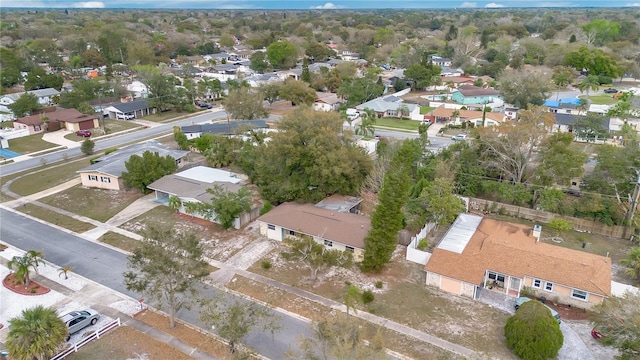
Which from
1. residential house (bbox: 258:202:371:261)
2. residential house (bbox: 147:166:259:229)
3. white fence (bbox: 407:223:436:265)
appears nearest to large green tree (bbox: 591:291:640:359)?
white fence (bbox: 407:223:436:265)

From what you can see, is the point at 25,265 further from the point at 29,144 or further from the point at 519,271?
the point at 29,144

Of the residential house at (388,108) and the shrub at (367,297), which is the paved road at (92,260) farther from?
the residential house at (388,108)

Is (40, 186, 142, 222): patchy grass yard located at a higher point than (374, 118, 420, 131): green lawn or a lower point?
lower

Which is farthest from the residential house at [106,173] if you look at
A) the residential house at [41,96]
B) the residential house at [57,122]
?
the residential house at [41,96]

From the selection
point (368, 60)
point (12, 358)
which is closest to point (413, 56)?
point (368, 60)

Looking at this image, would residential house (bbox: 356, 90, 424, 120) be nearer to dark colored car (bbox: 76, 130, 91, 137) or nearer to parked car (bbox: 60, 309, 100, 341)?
dark colored car (bbox: 76, 130, 91, 137)

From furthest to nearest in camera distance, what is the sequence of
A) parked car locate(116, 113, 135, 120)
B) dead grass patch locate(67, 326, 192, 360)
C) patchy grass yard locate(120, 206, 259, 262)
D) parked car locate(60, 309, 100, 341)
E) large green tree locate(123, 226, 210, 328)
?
parked car locate(116, 113, 135, 120) < patchy grass yard locate(120, 206, 259, 262) < parked car locate(60, 309, 100, 341) < dead grass patch locate(67, 326, 192, 360) < large green tree locate(123, 226, 210, 328)
